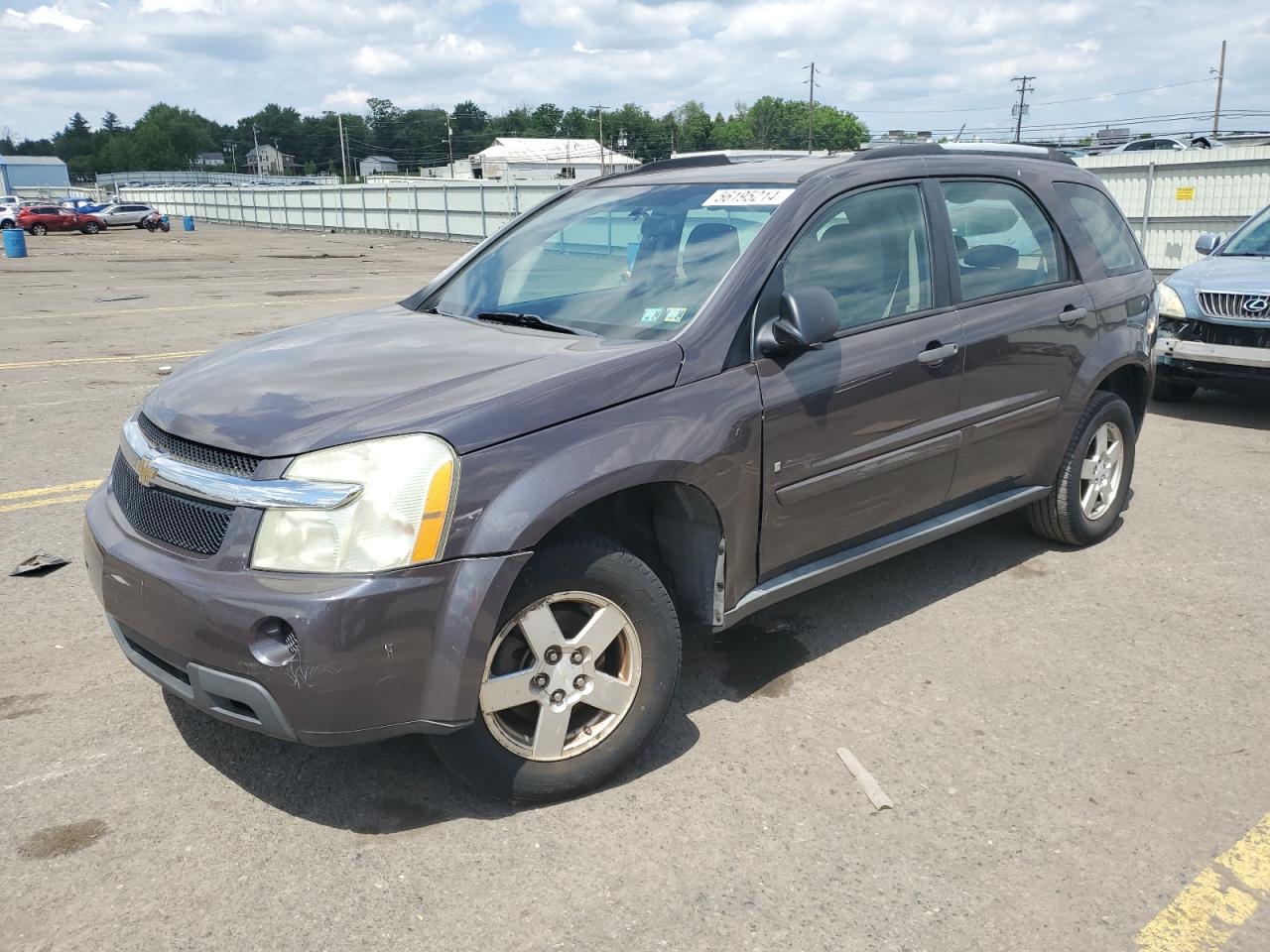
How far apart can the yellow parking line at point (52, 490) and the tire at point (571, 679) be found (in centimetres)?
409

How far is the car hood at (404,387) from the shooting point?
8.81 ft

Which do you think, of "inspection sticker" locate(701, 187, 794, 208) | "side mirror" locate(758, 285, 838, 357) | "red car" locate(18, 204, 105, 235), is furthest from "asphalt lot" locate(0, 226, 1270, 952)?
"red car" locate(18, 204, 105, 235)

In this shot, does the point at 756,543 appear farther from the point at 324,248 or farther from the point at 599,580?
the point at 324,248

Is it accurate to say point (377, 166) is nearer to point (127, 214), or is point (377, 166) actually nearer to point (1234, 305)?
point (127, 214)

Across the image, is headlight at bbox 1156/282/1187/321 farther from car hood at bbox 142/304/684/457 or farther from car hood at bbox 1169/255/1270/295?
car hood at bbox 142/304/684/457

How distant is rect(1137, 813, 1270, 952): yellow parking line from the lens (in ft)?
8.00

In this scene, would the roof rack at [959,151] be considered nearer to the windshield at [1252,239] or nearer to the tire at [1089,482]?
the tire at [1089,482]

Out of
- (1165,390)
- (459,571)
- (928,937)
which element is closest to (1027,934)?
(928,937)

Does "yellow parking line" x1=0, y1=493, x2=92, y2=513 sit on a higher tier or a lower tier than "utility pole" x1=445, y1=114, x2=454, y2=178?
lower

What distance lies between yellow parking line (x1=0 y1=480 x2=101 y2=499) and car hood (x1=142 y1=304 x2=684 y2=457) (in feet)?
9.72

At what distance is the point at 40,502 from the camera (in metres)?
5.64

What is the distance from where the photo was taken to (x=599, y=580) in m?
2.85

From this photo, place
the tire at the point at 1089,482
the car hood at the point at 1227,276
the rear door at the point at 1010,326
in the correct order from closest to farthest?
the rear door at the point at 1010,326 → the tire at the point at 1089,482 → the car hood at the point at 1227,276

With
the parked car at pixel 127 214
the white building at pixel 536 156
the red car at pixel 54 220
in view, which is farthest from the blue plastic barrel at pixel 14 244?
the white building at pixel 536 156
